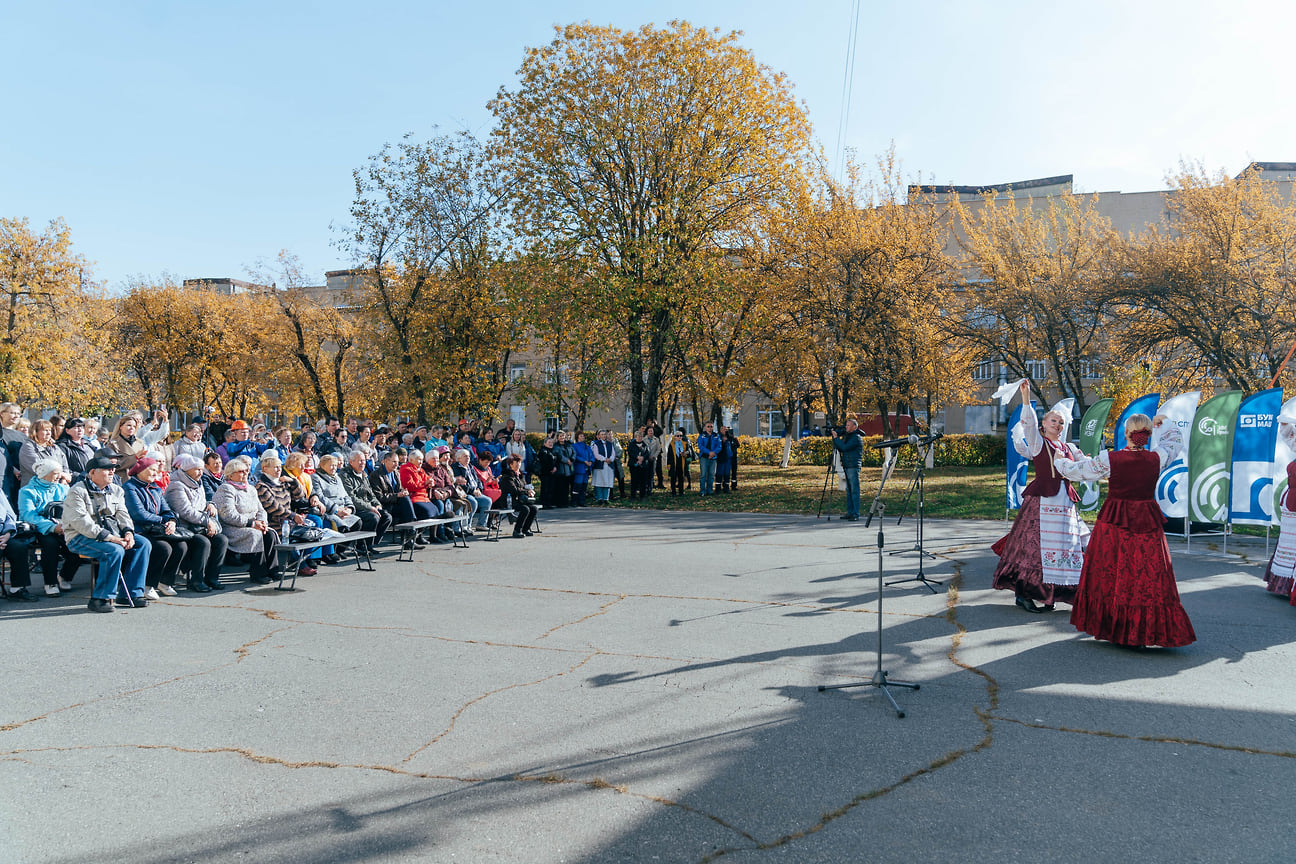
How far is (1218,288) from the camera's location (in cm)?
1872

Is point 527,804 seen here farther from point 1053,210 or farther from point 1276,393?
point 1053,210

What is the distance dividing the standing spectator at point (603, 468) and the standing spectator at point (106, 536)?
1246cm

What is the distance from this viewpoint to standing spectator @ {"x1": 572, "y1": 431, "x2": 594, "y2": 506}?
65.6 feet

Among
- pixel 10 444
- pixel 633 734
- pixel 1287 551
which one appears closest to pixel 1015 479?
pixel 1287 551

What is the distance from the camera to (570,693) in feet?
17.6

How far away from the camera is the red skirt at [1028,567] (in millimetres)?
7652

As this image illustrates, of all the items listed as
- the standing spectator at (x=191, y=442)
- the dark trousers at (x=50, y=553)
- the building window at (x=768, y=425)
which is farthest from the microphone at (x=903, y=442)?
the building window at (x=768, y=425)

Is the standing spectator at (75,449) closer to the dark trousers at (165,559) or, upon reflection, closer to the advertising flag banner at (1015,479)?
the dark trousers at (165,559)

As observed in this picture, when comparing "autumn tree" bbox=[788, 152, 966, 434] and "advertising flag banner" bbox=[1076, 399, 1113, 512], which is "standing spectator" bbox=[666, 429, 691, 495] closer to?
"autumn tree" bbox=[788, 152, 966, 434]

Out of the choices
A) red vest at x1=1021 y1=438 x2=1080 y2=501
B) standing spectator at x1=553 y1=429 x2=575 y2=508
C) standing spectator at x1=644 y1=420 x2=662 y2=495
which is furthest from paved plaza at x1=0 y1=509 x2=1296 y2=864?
standing spectator at x1=644 y1=420 x2=662 y2=495

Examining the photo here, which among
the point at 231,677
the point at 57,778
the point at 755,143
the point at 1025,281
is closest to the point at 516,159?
the point at 755,143

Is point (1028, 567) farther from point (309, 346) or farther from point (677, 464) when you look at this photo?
point (309, 346)

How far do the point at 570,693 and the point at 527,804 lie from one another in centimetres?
158

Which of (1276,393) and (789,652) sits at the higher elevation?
(1276,393)
